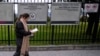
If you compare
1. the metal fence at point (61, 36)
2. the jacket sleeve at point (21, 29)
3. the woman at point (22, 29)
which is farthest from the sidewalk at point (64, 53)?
the jacket sleeve at point (21, 29)

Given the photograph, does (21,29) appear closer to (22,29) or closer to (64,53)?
(22,29)

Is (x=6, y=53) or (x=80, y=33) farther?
(x=80, y=33)

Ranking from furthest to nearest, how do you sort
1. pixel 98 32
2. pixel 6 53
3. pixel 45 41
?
pixel 98 32 → pixel 45 41 → pixel 6 53

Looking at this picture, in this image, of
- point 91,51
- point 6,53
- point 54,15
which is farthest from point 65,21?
point 6,53

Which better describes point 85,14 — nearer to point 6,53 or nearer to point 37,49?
point 37,49

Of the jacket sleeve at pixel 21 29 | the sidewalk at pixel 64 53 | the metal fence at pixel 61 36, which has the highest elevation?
the jacket sleeve at pixel 21 29

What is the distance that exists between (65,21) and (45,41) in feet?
4.14

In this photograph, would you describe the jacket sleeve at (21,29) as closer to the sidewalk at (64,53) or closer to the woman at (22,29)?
the woman at (22,29)

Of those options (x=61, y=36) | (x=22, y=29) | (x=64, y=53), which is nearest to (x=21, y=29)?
(x=22, y=29)

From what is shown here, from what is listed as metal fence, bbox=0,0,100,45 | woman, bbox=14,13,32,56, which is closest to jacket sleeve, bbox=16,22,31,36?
woman, bbox=14,13,32,56

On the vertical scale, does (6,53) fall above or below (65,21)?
below

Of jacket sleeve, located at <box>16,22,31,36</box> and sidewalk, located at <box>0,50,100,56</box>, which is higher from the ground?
jacket sleeve, located at <box>16,22,31,36</box>

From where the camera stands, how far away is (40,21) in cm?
1351

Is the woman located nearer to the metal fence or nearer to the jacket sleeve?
the jacket sleeve
